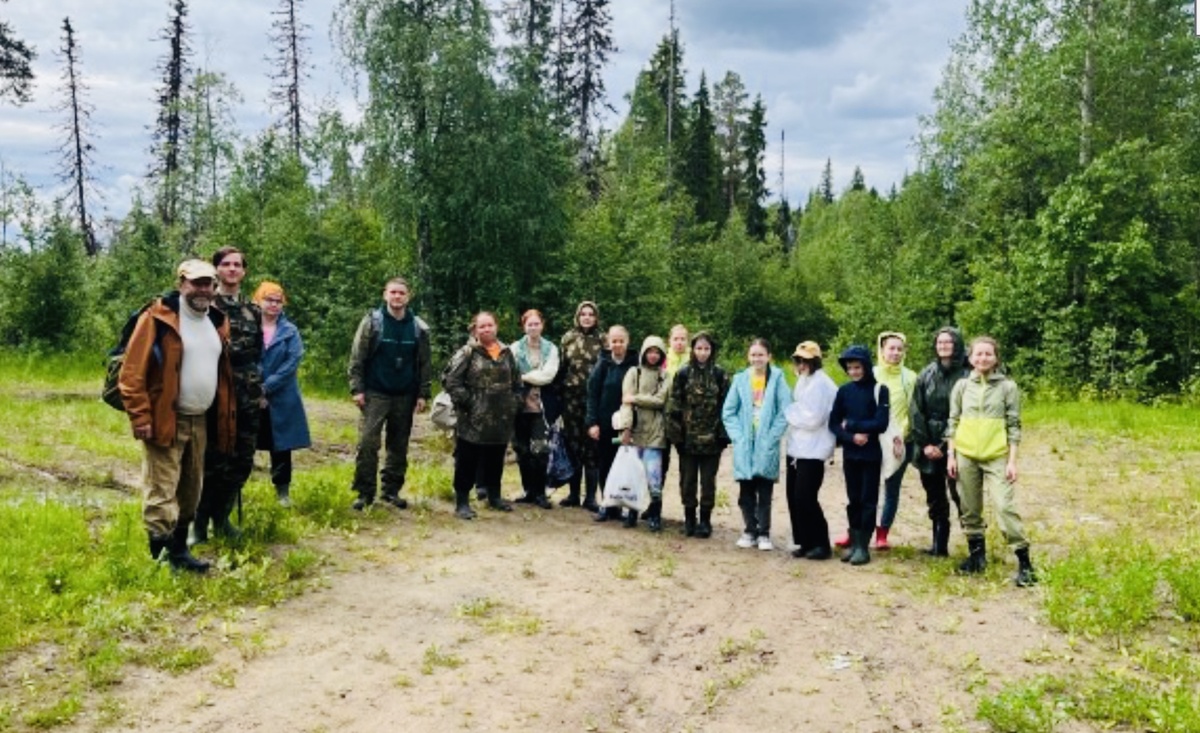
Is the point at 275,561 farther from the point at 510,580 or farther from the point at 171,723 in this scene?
the point at 171,723

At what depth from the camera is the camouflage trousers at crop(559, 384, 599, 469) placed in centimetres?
995

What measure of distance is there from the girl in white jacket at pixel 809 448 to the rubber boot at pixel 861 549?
0.88 ft

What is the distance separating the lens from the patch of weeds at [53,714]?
14.4 ft

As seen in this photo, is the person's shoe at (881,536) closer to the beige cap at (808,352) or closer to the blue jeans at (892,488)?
the blue jeans at (892,488)

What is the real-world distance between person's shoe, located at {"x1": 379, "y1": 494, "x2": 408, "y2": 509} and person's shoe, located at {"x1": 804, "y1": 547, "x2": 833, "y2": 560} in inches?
157

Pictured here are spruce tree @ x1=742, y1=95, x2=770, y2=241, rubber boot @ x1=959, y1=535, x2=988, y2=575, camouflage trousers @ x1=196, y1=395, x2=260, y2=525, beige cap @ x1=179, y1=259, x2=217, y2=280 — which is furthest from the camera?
spruce tree @ x1=742, y1=95, x2=770, y2=241

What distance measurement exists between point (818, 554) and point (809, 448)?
99 centimetres

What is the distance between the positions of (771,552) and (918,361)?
1930cm

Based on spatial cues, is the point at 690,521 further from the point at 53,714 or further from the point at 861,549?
the point at 53,714

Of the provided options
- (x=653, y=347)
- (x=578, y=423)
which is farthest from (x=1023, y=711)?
(x=578, y=423)

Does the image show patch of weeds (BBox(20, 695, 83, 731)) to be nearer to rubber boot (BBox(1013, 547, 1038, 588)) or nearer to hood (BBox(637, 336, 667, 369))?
hood (BBox(637, 336, 667, 369))

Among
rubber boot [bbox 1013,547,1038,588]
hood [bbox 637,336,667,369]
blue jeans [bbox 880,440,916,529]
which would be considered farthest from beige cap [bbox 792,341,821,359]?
rubber boot [bbox 1013,547,1038,588]

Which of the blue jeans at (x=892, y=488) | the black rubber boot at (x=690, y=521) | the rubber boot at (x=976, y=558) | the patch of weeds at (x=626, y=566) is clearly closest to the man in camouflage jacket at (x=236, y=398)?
the patch of weeds at (x=626, y=566)

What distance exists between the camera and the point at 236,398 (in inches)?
274
